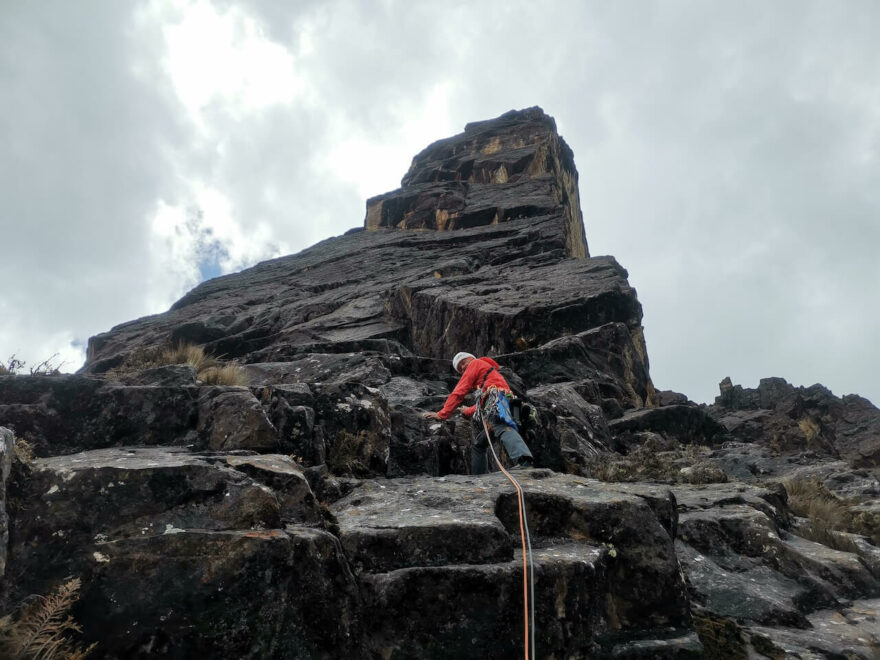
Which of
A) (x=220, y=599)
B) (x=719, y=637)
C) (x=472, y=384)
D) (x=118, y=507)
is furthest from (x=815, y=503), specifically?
(x=118, y=507)

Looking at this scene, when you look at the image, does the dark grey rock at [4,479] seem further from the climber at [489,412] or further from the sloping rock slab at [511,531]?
the climber at [489,412]

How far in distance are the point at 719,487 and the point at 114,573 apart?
802cm

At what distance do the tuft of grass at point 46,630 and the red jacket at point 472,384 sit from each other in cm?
617

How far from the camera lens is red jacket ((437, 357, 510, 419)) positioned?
30.8ft

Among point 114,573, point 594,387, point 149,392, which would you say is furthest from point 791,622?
point 594,387

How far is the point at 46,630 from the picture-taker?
358cm

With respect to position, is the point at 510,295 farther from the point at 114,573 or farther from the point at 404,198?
the point at 404,198

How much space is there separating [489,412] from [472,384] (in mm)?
904

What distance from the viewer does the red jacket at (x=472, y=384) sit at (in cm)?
940

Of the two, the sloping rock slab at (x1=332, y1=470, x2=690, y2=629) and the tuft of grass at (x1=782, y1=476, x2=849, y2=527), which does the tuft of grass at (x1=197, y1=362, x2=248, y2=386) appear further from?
the tuft of grass at (x1=782, y1=476, x2=849, y2=527)

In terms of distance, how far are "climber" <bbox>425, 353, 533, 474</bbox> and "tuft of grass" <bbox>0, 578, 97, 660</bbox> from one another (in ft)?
18.2

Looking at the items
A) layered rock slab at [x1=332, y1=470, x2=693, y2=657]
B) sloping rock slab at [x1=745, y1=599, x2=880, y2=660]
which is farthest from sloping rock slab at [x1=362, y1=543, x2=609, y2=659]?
sloping rock slab at [x1=745, y1=599, x2=880, y2=660]

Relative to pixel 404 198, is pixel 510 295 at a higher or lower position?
lower

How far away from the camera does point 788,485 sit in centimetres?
1080
